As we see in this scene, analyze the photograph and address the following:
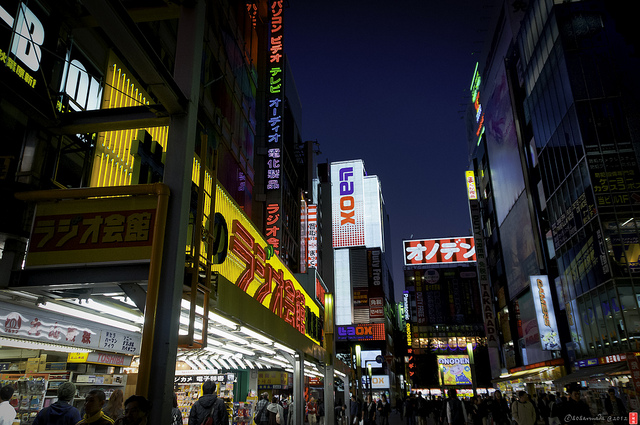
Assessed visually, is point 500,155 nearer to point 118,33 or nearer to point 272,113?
point 272,113

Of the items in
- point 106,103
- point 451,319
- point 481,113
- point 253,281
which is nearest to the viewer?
point 106,103

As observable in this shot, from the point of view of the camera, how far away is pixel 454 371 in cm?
4641

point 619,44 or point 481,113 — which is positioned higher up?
point 481,113

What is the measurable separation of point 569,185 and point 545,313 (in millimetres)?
9236

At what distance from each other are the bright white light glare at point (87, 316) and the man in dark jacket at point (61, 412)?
1734 mm

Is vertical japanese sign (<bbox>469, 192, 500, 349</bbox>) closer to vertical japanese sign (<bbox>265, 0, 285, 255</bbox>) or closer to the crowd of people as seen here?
the crowd of people

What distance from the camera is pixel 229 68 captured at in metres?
24.1

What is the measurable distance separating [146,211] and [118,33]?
211cm

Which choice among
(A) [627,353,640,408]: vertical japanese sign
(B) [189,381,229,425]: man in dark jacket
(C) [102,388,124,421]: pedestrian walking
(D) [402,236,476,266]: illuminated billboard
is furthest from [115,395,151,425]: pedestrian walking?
(D) [402,236,476,266]: illuminated billboard

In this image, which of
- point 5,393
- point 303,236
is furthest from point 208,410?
point 303,236

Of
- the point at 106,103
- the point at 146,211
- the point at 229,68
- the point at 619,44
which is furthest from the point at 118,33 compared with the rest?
the point at 619,44

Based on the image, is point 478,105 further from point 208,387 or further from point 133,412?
point 133,412

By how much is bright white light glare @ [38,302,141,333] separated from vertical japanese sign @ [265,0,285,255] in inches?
775

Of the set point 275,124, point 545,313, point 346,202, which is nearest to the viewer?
point 275,124
